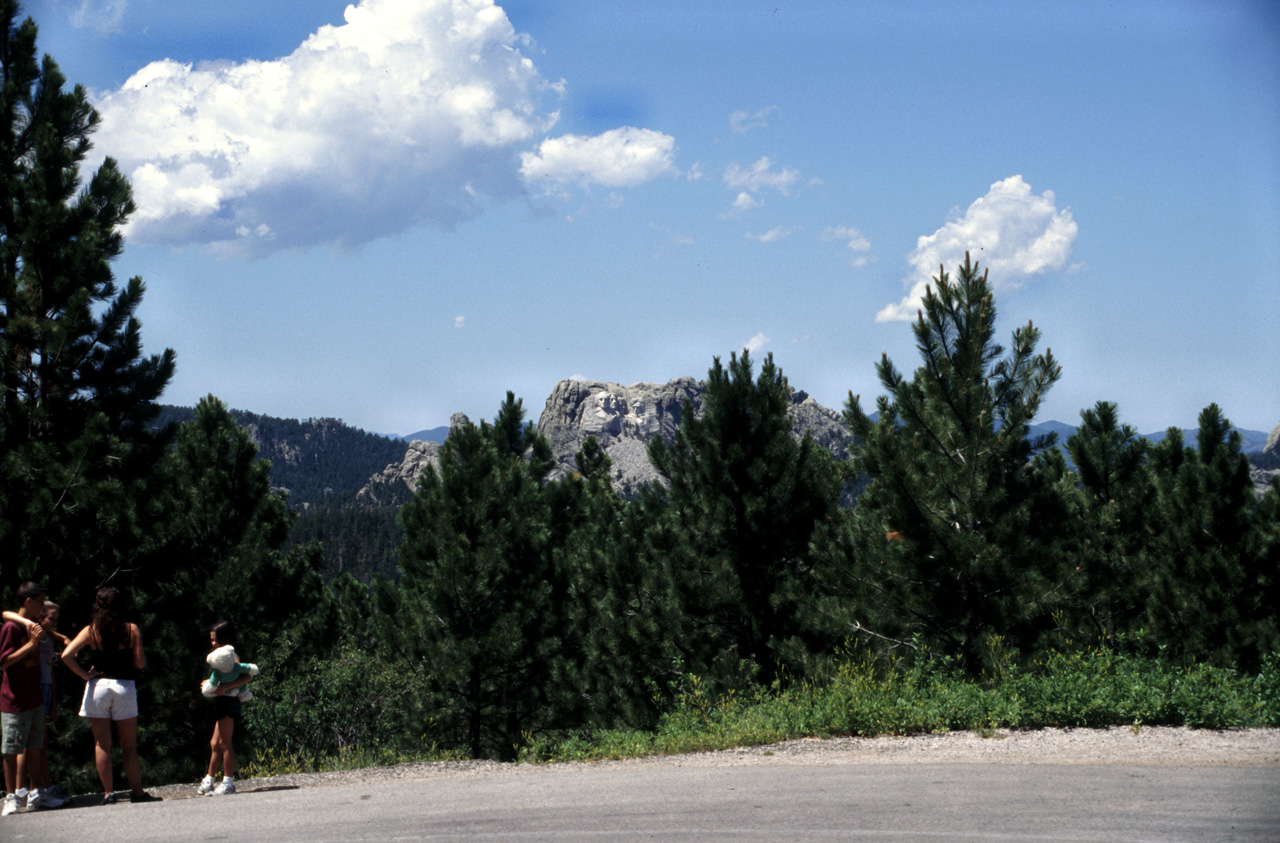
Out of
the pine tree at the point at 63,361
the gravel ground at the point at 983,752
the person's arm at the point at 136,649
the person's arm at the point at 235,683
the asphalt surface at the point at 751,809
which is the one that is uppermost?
the pine tree at the point at 63,361

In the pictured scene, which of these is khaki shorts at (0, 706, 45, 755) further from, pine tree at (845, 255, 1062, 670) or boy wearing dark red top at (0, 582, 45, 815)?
pine tree at (845, 255, 1062, 670)

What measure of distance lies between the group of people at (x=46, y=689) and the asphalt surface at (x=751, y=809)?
12.6 inches

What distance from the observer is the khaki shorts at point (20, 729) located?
7055mm

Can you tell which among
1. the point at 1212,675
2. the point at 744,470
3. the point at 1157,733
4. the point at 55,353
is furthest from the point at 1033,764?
the point at 55,353

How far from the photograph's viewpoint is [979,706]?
8344 mm

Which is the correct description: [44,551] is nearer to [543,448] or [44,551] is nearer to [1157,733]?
[1157,733]

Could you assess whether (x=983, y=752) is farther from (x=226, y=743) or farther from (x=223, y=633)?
(x=223, y=633)

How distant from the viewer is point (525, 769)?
8320 millimetres

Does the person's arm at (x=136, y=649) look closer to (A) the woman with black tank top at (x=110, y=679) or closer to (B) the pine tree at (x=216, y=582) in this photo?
(A) the woman with black tank top at (x=110, y=679)

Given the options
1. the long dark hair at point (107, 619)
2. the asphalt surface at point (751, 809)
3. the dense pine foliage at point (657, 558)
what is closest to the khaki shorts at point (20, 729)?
the asphalt surface at point (751, 809)

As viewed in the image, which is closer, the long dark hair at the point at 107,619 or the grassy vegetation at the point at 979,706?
the long dark hair at the point at 107,619

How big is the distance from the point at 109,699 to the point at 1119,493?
714 inches

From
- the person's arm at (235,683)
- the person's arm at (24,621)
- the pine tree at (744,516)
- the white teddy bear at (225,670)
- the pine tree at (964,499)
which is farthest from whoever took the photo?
the pine tree at (744,516)

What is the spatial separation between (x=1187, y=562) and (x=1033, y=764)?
1186 cm
